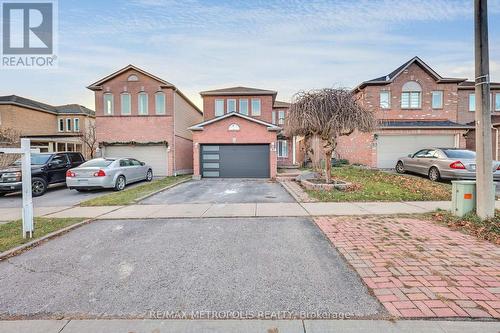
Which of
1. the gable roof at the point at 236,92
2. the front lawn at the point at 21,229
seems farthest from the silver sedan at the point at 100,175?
the gable roof at the point at 236,92

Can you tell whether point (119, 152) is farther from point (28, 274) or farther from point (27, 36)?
point (28, 274)

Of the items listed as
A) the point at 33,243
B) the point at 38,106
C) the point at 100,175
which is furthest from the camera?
the point at 38,106

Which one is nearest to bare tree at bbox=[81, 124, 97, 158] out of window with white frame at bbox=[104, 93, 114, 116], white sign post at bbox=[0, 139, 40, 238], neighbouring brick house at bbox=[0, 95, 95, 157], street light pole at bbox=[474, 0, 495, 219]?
neighbouring brick house at bbox=[0, 95, 95, 157]

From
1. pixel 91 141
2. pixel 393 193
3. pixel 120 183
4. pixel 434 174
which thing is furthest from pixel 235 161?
pixel 91 141

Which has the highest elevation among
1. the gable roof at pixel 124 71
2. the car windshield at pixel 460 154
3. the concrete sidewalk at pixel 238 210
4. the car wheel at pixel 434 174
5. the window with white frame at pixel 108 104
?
the gable roof at pixel 124 71

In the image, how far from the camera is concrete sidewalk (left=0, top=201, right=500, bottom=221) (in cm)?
664

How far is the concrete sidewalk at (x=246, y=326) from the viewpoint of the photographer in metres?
2.25

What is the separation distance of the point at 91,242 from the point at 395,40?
17.3m

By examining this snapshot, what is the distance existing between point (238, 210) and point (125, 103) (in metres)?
15.0

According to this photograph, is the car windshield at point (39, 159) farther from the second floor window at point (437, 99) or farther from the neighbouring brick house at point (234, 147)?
the second floor window at point (437, 99)

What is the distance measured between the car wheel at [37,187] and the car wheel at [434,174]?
1793cm

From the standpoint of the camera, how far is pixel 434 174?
1137 centimetres

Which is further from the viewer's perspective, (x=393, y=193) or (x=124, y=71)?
(x=124, y=71)

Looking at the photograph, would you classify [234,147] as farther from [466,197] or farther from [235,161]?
[466,197]
